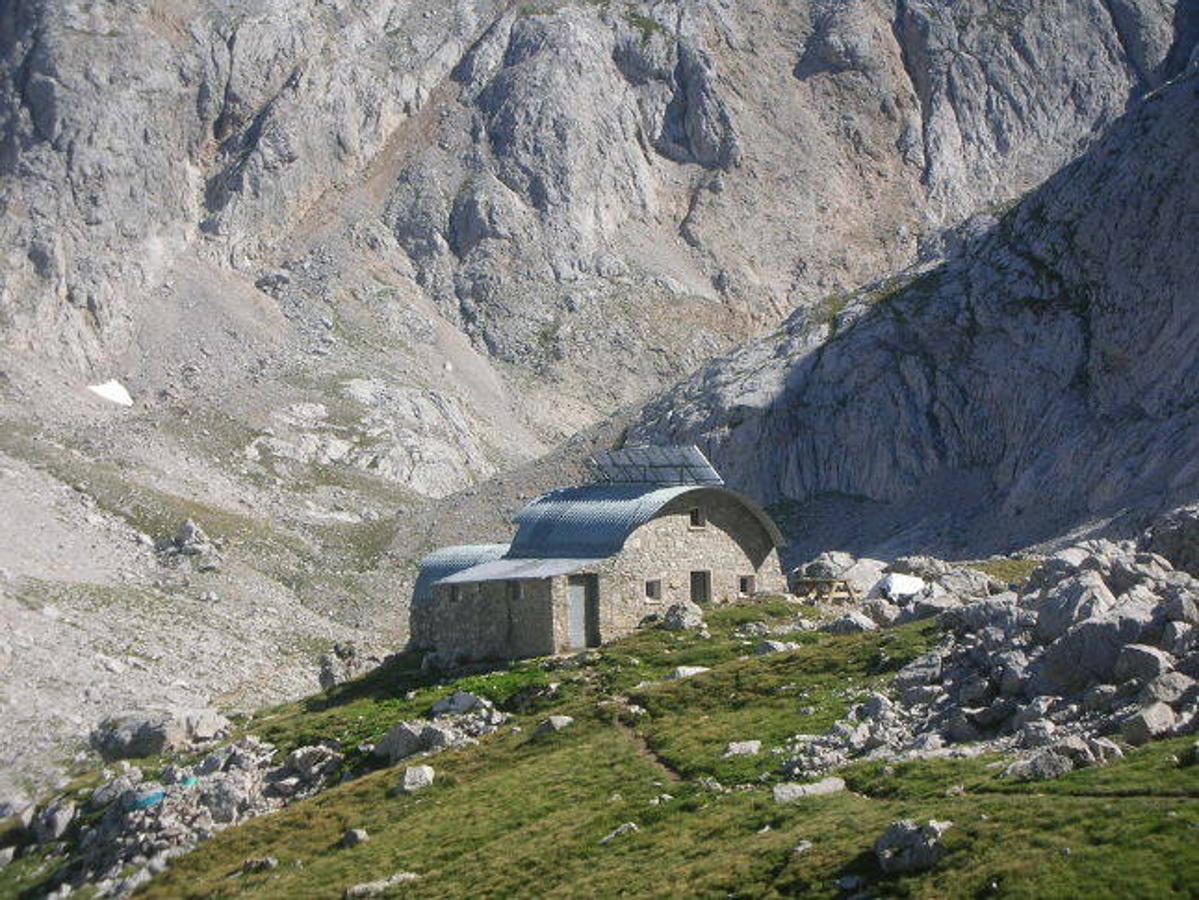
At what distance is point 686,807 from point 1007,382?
8627cm

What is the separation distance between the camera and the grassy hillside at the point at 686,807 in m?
26.2

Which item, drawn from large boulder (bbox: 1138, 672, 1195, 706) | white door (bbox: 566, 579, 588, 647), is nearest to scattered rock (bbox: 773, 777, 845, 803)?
large boulder (bbox: 1138, 672, 1195, 706)

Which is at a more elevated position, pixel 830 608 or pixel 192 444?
pixel 192 444

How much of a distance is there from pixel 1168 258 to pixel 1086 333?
23.7 feet

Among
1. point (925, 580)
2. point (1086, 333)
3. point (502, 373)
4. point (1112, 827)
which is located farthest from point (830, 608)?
point (502, 373)

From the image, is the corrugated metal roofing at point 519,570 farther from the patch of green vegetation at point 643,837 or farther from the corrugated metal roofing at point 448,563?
the patch of green vegetation at point 643,837

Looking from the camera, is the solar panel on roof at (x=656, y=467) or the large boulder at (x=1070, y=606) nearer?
the large boulder at (x=1070, y=606)

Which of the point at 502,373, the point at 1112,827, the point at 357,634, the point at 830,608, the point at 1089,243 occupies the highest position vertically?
the point at 502,373

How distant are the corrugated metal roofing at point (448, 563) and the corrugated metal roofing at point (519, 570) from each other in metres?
7.77

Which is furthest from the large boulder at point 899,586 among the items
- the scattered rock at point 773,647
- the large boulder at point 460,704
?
the large boulder at point 460,704

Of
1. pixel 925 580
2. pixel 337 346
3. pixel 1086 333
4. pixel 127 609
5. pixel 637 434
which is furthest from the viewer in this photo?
pixel 337 346

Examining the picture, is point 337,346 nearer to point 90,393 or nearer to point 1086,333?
point 90,393

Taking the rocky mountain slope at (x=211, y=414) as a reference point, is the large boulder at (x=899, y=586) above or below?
below

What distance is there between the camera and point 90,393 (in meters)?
165
